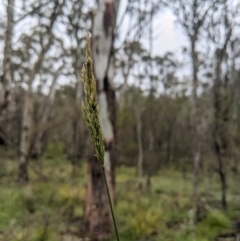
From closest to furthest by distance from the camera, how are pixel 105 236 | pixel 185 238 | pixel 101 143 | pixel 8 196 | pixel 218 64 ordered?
1. pixel 101 143
2. pixel 185 238
3. pixel 105 236
4. pixel 8 196
5. pixel 218 64

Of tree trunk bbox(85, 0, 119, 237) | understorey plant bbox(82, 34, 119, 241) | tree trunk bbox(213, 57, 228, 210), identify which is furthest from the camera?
tree trunk bbox(213, 57, 228, 210)

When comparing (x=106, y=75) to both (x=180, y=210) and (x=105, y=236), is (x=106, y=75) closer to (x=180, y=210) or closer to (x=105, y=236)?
(x=105, y=236)

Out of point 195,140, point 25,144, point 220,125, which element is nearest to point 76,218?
point 220,125

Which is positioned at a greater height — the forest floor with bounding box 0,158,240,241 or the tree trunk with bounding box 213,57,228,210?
the tree trunk with bounding box 213,57,228,210

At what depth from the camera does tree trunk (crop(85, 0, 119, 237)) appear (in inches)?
276

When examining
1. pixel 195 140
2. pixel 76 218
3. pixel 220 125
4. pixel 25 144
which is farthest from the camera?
pixel 25 144

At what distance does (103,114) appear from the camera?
7.16 metres

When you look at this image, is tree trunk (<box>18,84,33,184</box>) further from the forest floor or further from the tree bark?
the tree bark

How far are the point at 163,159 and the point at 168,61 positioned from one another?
8.34 meters

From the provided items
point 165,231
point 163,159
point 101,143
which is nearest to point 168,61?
point 163,159

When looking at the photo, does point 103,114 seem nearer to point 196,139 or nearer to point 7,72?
point 7,72

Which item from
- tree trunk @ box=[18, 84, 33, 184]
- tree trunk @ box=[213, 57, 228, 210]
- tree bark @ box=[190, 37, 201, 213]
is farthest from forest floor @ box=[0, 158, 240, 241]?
tree trunk @ box=[18, 84, 33, 184]

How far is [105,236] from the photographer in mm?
6777

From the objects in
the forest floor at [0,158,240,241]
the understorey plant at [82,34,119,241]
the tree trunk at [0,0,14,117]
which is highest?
the tree trunk at [0,0,14,117]
